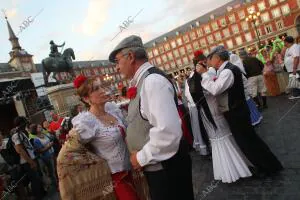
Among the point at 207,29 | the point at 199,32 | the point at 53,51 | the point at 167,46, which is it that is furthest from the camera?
the point at 167,46

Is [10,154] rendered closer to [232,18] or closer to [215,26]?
[232,18]

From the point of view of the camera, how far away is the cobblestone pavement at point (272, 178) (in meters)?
3.37

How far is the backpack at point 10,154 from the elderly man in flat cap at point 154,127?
5.07 m

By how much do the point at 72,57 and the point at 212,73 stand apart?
15.5m

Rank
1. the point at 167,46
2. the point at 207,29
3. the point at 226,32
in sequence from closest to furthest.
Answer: the point at 226,32 → the point at 207,29 → the point at 167,46

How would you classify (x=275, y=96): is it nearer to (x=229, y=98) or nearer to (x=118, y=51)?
(x=229, y=98)

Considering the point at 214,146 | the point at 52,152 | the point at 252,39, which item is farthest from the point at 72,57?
the point at 252,39

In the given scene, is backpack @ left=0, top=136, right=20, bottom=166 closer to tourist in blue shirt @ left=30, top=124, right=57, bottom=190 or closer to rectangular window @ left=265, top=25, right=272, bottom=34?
tourist in blue shirt @ left=30, top=124, right=57, bottom=190

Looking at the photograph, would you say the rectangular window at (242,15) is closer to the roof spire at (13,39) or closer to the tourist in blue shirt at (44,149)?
the roof spire at (13,39)

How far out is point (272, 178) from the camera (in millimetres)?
3748

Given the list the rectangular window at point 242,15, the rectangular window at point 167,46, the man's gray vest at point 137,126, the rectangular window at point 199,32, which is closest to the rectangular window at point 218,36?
the rectangular window at point 199,32

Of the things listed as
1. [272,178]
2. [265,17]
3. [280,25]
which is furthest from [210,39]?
[272,178]

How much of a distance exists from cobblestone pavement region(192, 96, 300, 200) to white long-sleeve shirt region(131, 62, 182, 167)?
79.7 inches

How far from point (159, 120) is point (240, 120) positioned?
2401mm
